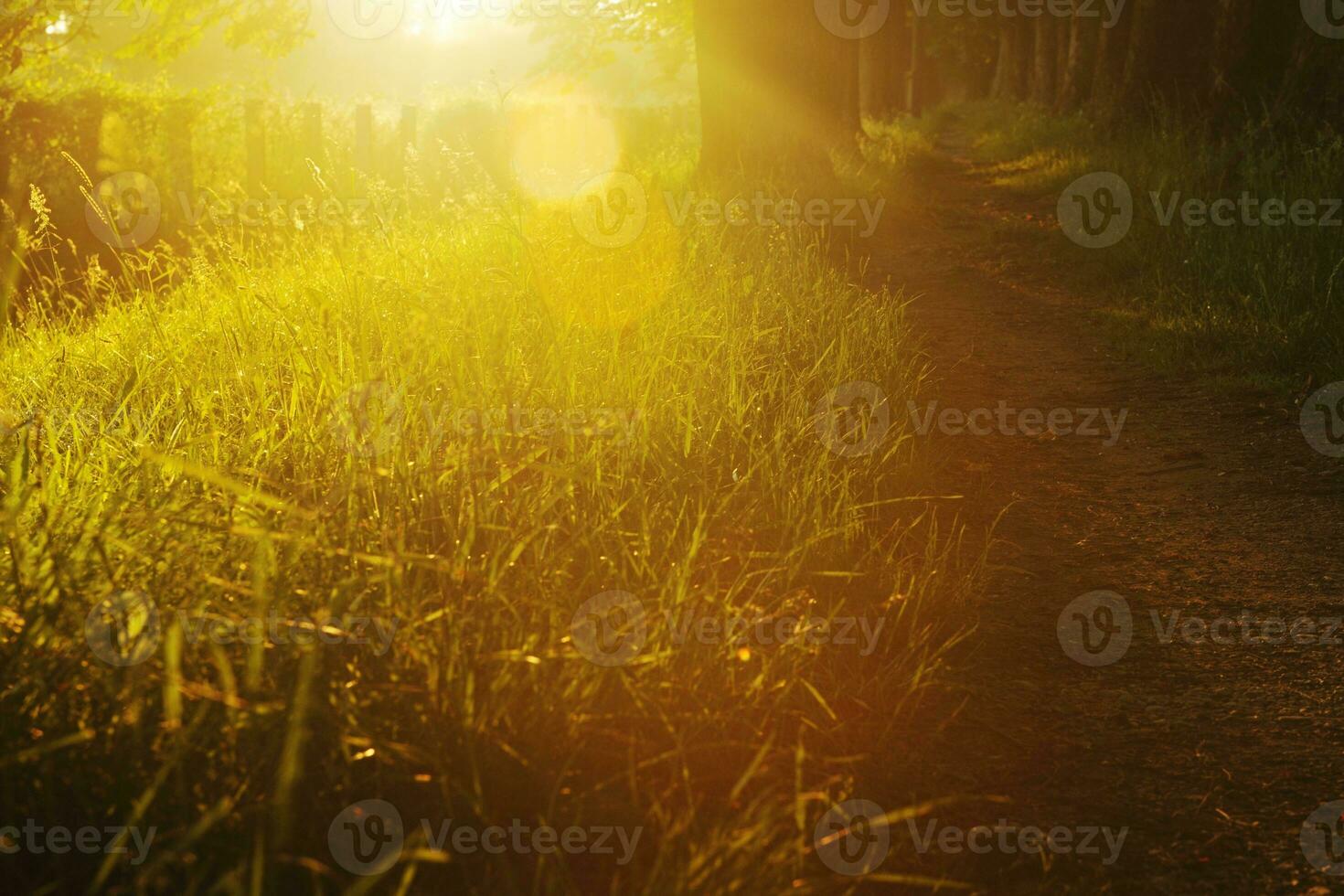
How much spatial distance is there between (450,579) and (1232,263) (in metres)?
6.16

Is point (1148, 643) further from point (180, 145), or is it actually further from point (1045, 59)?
point (1045, 59)

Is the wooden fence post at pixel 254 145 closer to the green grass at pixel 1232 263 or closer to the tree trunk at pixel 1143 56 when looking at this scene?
the green grass at pixel 1232 263

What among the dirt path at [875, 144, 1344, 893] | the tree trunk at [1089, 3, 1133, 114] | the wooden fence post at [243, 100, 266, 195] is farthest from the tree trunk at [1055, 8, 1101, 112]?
the dirt path at [875, 144, 1344, 893]

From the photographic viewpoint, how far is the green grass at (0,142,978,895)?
1961 mm

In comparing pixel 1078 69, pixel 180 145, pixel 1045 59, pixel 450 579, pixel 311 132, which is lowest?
pixel 450 579

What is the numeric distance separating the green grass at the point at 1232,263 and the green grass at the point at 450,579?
250 centimetres

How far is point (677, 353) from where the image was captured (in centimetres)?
446

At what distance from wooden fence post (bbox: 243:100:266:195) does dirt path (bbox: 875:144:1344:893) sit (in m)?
10.3

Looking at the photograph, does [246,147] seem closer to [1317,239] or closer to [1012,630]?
[1317,239]

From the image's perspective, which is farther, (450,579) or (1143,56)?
(1143,56)

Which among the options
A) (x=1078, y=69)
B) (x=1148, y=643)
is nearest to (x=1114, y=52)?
(x=1078, y=69)

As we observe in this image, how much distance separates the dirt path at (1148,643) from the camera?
7.74 ft

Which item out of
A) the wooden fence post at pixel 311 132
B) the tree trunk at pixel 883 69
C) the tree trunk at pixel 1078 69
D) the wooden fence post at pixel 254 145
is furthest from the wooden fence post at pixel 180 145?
the tree trunk at pixel 883 69

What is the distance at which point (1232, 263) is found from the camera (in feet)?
22.4
